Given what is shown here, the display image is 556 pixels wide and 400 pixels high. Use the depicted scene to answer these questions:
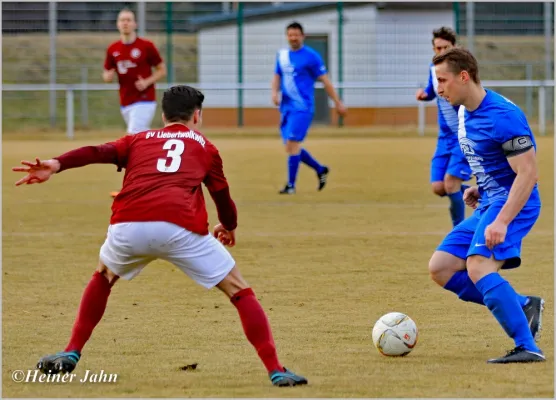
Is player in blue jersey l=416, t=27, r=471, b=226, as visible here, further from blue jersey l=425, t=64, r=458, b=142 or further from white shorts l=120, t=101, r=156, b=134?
white shorts l=120, t=101, r=156, b=134

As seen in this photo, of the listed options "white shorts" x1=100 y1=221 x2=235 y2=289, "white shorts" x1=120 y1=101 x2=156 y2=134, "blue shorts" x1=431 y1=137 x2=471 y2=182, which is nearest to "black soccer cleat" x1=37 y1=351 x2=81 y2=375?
"white shorts" x1=100 y1=221 x2=235 y2=289

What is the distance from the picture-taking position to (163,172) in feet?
17.2

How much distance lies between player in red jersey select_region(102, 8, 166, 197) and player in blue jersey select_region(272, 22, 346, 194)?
1666 millimetres

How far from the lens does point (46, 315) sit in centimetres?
709

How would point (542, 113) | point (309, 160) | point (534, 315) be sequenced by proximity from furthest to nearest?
point (542, 113) < point (309, 160) < point (534, 315)

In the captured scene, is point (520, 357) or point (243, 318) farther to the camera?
point (520, 357)

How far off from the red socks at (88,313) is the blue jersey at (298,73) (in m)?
9.95

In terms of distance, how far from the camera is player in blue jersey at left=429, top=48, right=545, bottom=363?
557 cm

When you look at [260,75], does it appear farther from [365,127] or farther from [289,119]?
[289,119]

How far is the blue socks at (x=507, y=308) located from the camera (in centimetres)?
564

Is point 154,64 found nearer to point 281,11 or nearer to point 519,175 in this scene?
point 519,175

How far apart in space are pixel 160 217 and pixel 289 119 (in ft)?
33.2

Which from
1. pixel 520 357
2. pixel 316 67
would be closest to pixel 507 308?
pixel 520 357

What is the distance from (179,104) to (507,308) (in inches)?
75.6
